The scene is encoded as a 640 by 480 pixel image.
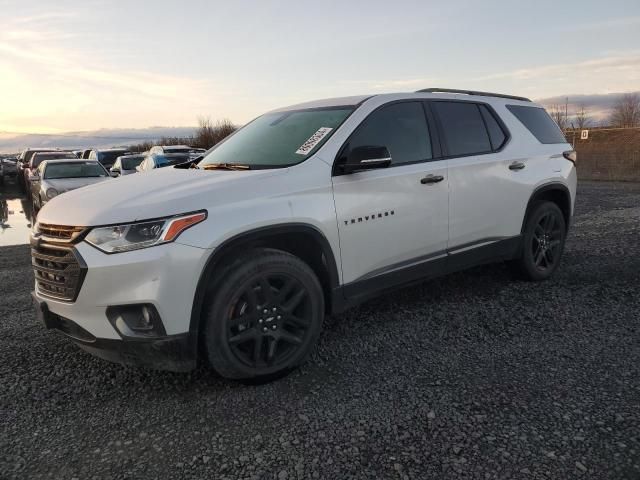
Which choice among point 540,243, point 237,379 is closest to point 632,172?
point 540,243

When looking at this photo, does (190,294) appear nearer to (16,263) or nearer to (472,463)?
(472,463)

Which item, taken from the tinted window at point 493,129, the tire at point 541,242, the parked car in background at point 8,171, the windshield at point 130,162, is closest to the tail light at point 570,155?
the tire at point 541,242

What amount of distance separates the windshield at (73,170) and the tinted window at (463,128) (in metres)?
10.9

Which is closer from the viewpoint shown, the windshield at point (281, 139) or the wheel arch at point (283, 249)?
the wheel arch at point (283, 249)

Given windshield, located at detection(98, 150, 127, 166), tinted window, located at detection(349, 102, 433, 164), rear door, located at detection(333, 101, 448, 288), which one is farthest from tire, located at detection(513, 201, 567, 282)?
windshield, located at detection(98, 150, 127, 166)

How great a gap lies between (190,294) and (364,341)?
1.55 m

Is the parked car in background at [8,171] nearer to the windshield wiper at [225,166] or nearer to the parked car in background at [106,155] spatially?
the parked car in background at [106,155]

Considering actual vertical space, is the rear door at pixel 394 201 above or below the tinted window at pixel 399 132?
below

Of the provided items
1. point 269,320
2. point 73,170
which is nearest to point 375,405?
point 269,320

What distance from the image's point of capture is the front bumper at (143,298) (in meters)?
2.72

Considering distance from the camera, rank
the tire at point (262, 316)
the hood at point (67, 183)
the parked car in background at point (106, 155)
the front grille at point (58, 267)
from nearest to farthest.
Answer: the front grille at point (58, 267), the tire at point (262, 316), the hood at point (67, 183), the parked car in background at point (106, 155)

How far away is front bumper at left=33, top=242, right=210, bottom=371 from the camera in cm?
272

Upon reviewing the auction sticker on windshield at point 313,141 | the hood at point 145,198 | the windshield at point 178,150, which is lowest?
the windshield at point 178,150

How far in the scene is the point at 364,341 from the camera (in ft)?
12.7
